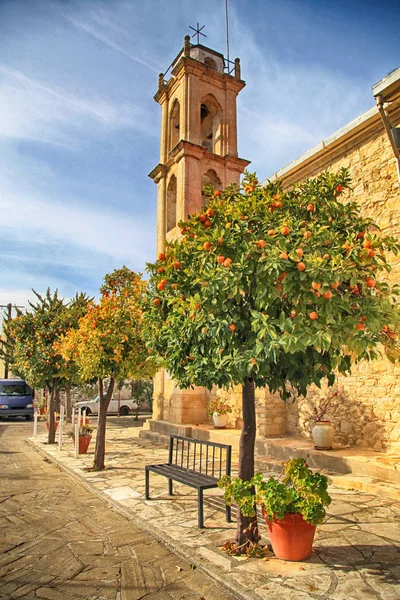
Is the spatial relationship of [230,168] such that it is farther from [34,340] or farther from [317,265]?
[317,265]

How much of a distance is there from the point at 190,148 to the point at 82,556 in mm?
13692

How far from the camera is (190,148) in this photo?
1545 centimetres

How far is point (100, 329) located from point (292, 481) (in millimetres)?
5314

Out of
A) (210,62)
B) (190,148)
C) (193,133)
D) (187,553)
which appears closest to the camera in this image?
(187,553)

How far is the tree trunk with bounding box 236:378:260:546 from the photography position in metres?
4.44

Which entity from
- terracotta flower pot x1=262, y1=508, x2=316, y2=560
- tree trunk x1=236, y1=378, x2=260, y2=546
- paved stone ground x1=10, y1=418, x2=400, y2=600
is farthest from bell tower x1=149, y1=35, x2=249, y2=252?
terracotta flower pot x1=262, y1=508, x2=316, y2=560

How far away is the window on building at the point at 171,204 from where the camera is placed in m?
16.6

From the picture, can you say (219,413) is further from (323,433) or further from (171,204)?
(171,204)

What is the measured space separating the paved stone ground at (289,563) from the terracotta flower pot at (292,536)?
0.09 metres

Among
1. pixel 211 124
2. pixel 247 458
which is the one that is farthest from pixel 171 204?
pixel 247 458

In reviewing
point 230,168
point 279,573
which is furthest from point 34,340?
point 279,573

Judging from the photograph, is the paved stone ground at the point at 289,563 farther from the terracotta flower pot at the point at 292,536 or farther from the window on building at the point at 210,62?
the window on building at the point at 210,62

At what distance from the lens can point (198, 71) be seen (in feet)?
54.6

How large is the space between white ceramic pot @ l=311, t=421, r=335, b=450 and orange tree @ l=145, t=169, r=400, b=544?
4503 mm
